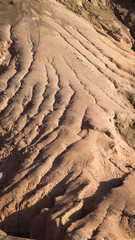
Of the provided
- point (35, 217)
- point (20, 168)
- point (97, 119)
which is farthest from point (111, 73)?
point (35, 217)

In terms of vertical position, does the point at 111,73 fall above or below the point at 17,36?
above

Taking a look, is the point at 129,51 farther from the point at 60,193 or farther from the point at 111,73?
the point at 60,193

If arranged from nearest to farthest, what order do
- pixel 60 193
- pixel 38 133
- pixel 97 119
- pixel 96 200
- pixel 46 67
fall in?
pixel 96 200 → pixel 60 193 → pixel 38 133 → pixel 97 119 → pixel 46 67

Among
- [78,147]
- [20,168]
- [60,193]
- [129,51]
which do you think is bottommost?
[20,168]

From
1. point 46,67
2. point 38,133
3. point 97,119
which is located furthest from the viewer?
point 46,67

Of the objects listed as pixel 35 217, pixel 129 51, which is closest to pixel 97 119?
pixel 35 217

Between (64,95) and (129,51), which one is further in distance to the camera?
(129,51)

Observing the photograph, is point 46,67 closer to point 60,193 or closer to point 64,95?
point 64,95
